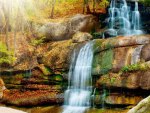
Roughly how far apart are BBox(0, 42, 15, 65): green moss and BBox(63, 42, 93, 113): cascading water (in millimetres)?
3523

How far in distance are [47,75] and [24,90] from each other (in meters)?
1.40

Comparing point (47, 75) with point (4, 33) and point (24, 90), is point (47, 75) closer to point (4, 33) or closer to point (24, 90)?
point (24, 90)

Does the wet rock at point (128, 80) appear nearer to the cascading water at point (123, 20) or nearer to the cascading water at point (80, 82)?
the cascading water at point (80, 82)

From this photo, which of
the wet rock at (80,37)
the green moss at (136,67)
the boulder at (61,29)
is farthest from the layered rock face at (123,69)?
the boulder at (61,29)

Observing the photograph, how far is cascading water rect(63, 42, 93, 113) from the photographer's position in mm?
16062

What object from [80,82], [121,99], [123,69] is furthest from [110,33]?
[121,99]

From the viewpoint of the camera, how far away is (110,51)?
16.4 meters

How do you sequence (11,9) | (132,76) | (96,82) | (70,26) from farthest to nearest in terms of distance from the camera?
1. (70,26)
2. (11,9)
3. (96,82)
4. (132,76)

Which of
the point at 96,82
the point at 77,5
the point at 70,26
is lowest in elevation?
the point at 96,82

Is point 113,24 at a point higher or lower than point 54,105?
higher

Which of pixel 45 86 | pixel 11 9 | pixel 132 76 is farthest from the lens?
pixel 11 9

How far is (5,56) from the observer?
1919 centimetres

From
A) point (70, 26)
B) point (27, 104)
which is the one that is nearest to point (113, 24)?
point (70, 26)

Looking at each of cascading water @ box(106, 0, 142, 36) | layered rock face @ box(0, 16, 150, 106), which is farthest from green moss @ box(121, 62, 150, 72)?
cascading water @ box(106, 0, 142, 36)
